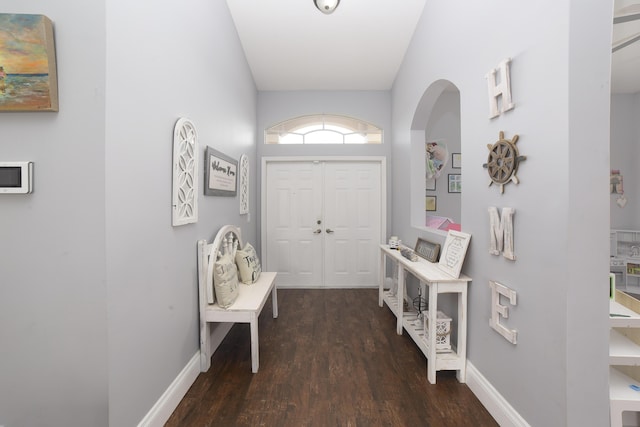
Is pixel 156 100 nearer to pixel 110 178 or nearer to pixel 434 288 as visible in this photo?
pixel 110 178

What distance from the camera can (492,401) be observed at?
1.68 m

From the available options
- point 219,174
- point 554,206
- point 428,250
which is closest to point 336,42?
point 219,174

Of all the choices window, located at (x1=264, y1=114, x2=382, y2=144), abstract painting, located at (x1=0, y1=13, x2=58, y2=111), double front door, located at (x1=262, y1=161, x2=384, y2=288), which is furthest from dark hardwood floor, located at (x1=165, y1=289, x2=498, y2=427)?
window, located at (x1=264, y1=114, x2=382, y2=144)

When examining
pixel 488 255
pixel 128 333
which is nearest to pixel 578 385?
pixel 488 255

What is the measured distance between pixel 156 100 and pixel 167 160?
34 centimetres

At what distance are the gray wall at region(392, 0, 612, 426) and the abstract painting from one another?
7.31 feet

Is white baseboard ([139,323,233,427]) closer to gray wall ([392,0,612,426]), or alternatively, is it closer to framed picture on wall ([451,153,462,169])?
gray wall ([392,0,612,426])

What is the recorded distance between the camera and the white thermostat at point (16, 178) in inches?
47.5

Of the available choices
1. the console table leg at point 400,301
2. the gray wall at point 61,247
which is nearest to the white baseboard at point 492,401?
the console table leg at point 400,301

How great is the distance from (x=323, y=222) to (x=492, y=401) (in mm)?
3013

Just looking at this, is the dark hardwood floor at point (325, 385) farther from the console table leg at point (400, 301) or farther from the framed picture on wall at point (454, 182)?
the framed picture on wall at point (454, 182)

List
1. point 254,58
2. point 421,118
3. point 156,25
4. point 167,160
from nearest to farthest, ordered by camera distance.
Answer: point 156,25
point 167,160
point 421,118
point 254,58

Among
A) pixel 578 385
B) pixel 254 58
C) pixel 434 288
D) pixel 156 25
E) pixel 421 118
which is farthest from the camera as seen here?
pixel 254 58

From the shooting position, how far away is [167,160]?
169 centimetres
